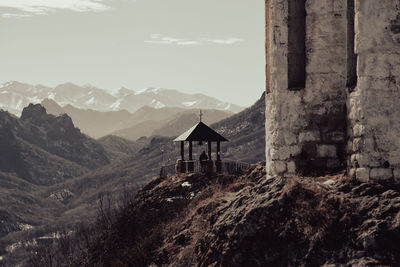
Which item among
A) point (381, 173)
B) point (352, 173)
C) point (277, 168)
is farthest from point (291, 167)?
point (381, 173)

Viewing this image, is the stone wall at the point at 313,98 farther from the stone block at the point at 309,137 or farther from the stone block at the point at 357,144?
the stone block at the point at 357,144

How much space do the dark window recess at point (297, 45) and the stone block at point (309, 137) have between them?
3.77ft

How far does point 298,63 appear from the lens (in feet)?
51.9

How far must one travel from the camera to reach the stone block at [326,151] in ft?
49.6

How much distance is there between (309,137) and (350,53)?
2206mm

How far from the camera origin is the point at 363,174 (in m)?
13.8

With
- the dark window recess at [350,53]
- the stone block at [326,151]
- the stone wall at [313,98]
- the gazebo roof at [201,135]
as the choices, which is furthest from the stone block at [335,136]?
the gazebo roof at [201,135]

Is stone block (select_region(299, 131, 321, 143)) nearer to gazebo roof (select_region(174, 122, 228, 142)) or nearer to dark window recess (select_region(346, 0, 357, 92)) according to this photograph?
dark window recess (select_region(346, 0, 357, 92))

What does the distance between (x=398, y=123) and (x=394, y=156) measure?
695 mm

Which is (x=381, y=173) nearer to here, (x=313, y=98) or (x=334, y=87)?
(x=334, y=87)

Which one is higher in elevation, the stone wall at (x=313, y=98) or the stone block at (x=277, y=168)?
the stone wall at (x=313, y=98)

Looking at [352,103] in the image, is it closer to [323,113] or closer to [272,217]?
[323,113]

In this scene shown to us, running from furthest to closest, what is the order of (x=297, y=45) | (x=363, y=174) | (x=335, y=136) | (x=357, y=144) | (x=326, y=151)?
1. (x=297, y=45)
2. (x=326, y=151)
3. (x=335, y=136)
4. (x=357, y=144)
5. (x=363, y=174)

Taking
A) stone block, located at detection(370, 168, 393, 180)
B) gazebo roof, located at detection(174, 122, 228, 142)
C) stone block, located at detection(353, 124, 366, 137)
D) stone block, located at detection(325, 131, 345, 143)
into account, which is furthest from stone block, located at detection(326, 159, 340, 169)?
gazebo roof, located at detection(174, 122, 228, 142)
